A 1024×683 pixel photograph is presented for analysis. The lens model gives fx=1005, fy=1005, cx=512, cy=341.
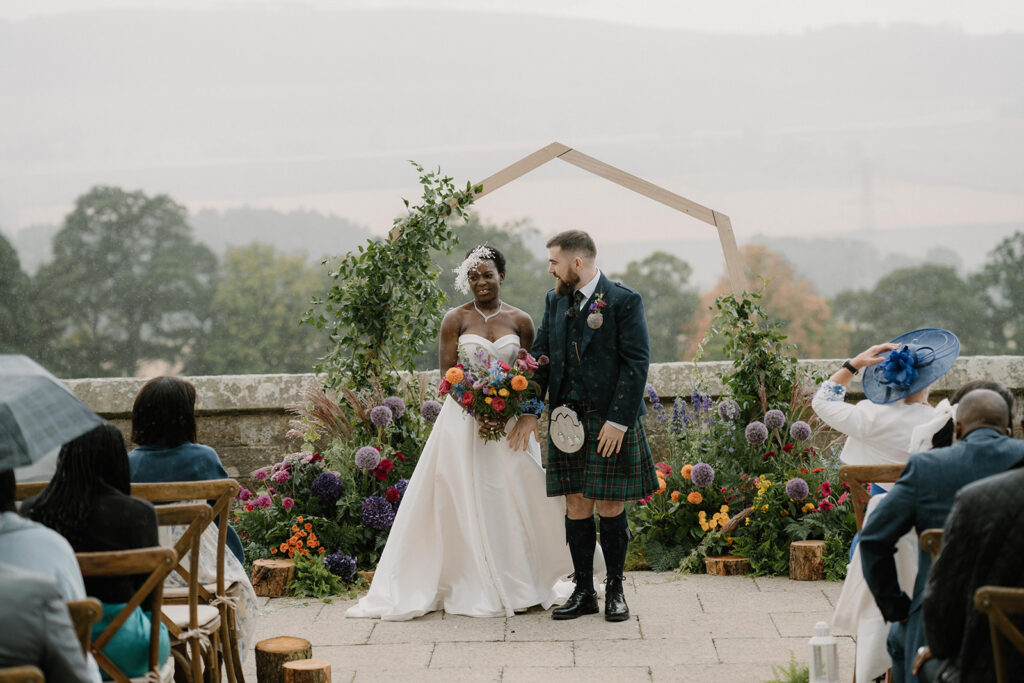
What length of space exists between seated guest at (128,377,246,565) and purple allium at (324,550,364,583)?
190 cm

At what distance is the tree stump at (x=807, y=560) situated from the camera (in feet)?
18.0

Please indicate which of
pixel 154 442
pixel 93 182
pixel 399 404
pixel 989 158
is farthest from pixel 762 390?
pixel 93 182

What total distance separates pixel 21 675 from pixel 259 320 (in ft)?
45.1

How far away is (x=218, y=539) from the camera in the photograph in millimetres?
3492

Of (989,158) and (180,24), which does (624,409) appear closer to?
(989,158)

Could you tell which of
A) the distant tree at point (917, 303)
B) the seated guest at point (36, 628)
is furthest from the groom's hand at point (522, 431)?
the distant tree at point (917, 303)

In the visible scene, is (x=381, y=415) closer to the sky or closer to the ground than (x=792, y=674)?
closer to the sky

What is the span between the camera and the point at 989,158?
1562 cm

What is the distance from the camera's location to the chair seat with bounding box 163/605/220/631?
3311mm

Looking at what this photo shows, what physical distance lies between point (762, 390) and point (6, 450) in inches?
192

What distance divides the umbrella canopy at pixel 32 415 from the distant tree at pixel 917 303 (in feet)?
48.5

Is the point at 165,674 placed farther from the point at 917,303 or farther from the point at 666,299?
the point at 917,303

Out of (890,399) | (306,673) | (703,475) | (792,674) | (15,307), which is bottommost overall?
(792,674)

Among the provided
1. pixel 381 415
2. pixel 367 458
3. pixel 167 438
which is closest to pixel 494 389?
pixel 367 458
